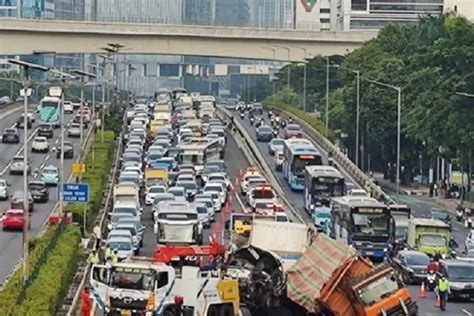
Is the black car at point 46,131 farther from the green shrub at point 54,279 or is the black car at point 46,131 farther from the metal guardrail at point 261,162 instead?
the green shrub at point 54,279

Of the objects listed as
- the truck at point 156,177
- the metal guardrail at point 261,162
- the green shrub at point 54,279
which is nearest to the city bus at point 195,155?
the metal guardrail at point 261,162

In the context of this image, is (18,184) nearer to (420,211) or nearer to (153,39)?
(420,211)

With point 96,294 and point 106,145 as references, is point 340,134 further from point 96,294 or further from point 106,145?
point 96,294

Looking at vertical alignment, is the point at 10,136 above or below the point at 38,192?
above

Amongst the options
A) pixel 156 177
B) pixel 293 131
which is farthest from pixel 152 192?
pixel 293 131

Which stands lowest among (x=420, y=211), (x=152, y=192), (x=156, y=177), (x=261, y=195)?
(x=420, y=211)

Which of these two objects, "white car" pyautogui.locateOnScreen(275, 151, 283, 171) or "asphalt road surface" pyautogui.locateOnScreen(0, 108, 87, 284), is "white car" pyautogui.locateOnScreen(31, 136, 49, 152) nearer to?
"asphalt road surface" pyautogui.locateOnScreen(0, 108, 87, 284)
